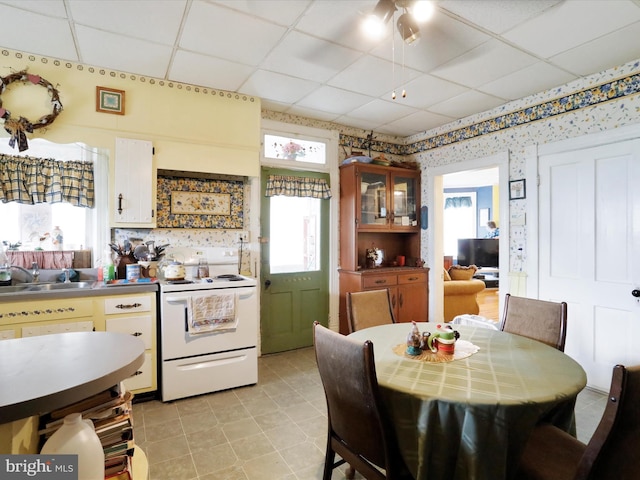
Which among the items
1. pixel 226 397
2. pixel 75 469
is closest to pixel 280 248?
pixel 226 397

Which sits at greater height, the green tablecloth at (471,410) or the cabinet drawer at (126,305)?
the cabinet drawer at (126,305)

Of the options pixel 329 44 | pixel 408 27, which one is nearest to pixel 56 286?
pixel 329 44

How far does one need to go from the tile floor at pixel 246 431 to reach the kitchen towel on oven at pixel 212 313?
1.93 ft

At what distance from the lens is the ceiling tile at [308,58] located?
98.4 inches

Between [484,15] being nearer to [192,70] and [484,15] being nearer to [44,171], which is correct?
[192,70]

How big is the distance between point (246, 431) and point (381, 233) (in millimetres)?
3074

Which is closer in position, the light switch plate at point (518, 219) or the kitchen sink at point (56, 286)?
the kitchen sink at point (56, 286)

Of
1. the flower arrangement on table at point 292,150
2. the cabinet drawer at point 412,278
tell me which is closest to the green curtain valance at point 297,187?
the flower arrangement on table at point 292,150

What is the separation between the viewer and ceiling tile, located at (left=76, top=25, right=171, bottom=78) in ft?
8.00

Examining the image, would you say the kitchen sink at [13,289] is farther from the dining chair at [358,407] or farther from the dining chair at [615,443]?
the dining chair at [615,443]

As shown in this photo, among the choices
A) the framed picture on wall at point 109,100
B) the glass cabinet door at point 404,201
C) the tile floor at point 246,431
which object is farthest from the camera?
the glass cabinet door at point 404,201

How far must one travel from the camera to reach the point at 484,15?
2.16 m

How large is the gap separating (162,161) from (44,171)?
948mm

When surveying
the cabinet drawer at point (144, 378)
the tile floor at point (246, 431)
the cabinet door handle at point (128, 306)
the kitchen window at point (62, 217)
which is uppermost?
the kitchen window at point (62, 217)
